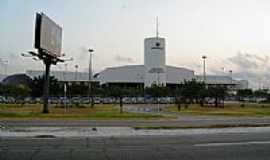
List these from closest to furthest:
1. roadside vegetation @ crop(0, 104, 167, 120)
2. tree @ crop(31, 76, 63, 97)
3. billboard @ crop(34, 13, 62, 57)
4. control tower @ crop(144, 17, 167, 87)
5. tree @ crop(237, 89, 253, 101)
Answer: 1. roadside vegetation @ crop(0, 104, 167, 120)
2. billboard @ crop(34, 13, 62, 57)
3. tree @ crop(31, 76, 63, 97)
4. tree @ crop(237, 89, 253, 101)
5. control tower @ crop(144, 17, 167, 87)

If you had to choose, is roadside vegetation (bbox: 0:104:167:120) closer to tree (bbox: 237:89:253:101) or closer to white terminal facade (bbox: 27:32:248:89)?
tree (bbox: 237:89:253:101)

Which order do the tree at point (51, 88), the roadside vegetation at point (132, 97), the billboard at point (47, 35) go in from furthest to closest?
the tree at point (51, 88) → the roadside vegetation at point (132, 97) → the billboard at point (47, 35)

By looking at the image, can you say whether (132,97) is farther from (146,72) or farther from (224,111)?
(146,72)

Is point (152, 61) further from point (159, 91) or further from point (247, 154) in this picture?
point (247, 154)

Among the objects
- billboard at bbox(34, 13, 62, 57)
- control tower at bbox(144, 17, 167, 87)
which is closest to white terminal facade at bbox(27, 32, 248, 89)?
control tower at bbox(144, 17, 167, 87)

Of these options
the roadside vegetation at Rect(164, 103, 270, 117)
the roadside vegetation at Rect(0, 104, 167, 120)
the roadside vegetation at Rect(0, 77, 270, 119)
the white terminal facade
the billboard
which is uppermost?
the white terminal facade

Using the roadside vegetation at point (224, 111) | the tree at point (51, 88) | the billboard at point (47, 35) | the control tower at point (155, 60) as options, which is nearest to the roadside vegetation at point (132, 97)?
the tree at point (51, 88)

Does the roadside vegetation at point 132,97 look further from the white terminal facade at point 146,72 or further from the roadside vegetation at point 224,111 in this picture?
the white terminal facade at point 146,72

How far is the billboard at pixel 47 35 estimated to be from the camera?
50.2m

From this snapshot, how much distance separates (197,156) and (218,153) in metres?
1.04

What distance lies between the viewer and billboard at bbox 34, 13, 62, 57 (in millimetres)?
50250

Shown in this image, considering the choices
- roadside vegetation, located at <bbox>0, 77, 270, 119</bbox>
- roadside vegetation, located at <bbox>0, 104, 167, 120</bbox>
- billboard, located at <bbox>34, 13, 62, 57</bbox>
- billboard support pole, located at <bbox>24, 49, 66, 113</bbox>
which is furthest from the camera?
roadside vegetation, located at <bbox>0, 77, 270, 119</bbox>

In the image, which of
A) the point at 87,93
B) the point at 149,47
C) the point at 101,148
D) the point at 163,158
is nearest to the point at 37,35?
the point at 101,148

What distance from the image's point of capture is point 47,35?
174 feet
